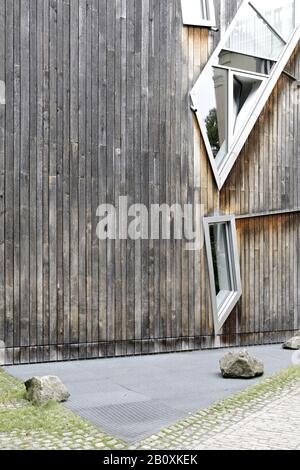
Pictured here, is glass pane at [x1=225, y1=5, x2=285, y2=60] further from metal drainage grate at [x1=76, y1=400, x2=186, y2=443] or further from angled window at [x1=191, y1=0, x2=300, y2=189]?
metal drainage grate at [x1=76, y1=400, x2=186, y2=443]

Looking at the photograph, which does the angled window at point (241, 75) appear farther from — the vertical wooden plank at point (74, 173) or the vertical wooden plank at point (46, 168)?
the vertical wooden plank at point (46, 168)

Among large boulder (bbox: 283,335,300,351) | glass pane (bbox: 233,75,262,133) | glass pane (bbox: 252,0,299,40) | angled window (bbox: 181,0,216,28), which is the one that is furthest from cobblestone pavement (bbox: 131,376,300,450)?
glass pane (bbox: 252,0,299,40)

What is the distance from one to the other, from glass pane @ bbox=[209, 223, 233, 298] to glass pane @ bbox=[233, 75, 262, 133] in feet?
6.64

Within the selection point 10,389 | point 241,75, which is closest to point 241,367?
point 10,389

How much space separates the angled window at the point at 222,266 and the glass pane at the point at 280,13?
419cm

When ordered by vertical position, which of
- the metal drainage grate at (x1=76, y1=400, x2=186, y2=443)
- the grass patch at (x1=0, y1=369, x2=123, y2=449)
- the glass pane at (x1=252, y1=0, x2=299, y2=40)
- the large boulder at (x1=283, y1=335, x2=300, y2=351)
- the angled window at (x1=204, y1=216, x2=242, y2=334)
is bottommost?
the large boulder at (x1=283, y1=335, x2=300, y2=351)

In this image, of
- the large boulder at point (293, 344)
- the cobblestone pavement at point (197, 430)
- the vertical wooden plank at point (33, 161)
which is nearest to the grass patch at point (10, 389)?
the cobblestone pavement at point (197, 430)

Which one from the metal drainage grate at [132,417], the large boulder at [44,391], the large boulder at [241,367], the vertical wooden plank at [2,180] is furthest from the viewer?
the vertical wooden plank at [2,180]

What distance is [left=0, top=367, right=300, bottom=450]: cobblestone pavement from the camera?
16.7 ft

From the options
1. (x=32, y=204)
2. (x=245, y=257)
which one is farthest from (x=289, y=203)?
(x=32, y=204)

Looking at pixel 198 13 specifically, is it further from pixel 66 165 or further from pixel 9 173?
pixel 9 173

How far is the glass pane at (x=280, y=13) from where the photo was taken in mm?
11787

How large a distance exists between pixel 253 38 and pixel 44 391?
8.31m
